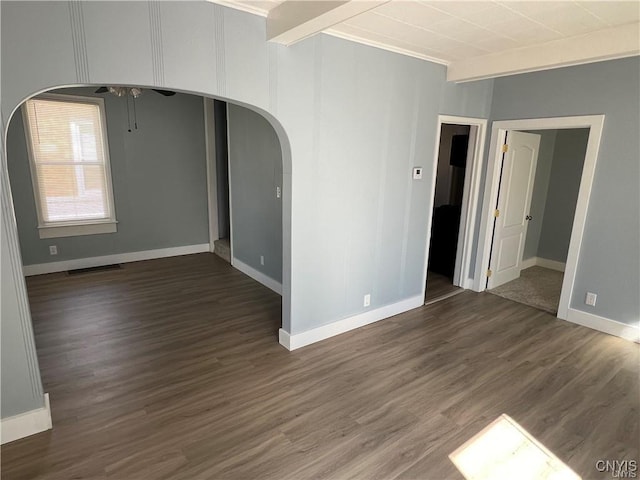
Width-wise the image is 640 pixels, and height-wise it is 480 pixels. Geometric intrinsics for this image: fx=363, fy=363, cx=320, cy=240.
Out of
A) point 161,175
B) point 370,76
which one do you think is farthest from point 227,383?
point 161,175

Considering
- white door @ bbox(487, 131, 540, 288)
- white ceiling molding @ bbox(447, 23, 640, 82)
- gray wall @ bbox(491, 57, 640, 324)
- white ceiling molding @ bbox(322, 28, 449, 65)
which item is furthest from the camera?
white door @ bbox(487, 131, 540, 288)

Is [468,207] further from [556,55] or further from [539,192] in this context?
[556,55]

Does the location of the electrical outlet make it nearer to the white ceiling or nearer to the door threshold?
the door threshold

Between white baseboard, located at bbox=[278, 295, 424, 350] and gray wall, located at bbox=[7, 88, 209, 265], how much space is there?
3487mm

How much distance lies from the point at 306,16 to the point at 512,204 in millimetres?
3735

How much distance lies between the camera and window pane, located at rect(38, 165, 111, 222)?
4.83 m

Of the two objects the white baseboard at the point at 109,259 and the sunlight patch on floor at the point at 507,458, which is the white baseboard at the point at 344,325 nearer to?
the sunlight patch on floor at the point at 507,458

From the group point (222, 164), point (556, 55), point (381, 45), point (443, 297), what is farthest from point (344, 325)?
point (222, 164)

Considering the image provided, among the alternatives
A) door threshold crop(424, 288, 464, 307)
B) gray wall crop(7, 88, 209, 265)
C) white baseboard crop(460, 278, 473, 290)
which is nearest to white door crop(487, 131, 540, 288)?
white baseboard crop(460, 278, 473, 290)

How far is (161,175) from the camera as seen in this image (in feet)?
18.8

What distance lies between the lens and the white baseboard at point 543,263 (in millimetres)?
5672

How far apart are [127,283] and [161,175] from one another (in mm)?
1857

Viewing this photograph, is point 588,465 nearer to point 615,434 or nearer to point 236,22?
point 615,434

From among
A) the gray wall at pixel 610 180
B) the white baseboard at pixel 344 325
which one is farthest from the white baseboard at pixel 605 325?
the white baseboard at pixel 344 325
